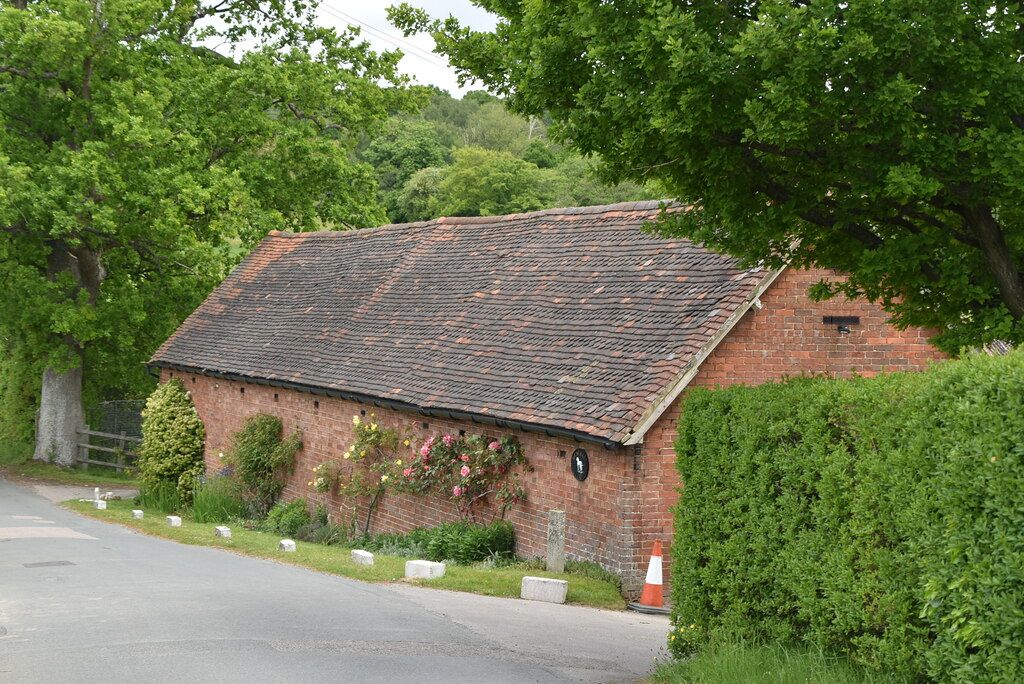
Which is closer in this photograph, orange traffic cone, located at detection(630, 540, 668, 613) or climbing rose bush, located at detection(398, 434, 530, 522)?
orange traffic cone, located at detection(630, 540, 668, 613)

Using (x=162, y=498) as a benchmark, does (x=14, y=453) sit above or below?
above

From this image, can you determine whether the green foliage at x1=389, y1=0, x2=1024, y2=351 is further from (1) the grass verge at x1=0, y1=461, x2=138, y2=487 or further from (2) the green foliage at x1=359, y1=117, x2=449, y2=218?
(2) the green foliage at x1=359, y1=117, x2=449, y2=218

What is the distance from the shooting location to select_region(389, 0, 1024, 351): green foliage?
843cm

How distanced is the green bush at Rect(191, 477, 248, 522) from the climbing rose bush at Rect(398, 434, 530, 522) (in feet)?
23.6

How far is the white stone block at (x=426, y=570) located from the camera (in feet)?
48.2

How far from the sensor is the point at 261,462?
80.5ft

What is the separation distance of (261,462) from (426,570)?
10.7 meters

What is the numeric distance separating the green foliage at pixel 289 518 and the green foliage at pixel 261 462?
957mm

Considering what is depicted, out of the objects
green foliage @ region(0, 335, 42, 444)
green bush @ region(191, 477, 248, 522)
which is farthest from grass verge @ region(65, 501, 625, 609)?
green foliage @ region(0, 335, 42, 444)

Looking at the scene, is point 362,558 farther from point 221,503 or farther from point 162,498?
point 162,498

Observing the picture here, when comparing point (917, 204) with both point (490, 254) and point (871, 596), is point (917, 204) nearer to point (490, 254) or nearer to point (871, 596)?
point (871, 596)

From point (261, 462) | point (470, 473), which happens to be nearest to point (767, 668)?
point (470, 473)

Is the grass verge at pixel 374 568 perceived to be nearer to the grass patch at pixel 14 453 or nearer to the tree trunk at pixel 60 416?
the tree trunk at pixel 60 416

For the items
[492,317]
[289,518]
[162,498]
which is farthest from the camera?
[162,498]
